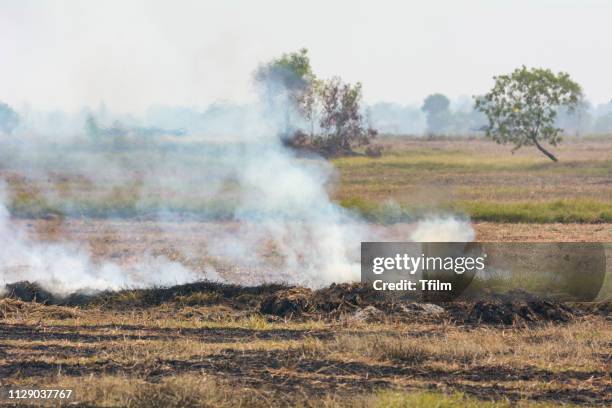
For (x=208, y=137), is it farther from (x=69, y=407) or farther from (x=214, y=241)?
(x=69, y=407)

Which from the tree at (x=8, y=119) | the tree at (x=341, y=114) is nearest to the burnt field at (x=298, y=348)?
the tree at (x=8, y=119)

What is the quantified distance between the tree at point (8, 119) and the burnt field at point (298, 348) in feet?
30.6

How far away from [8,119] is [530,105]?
3542cm

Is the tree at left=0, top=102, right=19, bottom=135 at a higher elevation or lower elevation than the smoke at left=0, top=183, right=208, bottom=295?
higher

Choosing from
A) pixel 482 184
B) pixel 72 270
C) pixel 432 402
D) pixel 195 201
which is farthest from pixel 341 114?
pixel 432 402

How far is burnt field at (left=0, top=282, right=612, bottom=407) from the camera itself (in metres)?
10.7

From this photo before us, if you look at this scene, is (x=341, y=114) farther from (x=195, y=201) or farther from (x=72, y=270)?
(x=72, y=270)

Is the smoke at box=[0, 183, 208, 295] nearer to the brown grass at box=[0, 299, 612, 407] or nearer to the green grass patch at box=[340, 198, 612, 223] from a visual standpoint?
the brown grass at box=[0, 299, 612, 407]

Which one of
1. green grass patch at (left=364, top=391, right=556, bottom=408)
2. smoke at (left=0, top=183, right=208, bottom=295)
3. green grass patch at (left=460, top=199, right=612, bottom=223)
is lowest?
smoke at (left=0, top=183, right=208, bottom=295)

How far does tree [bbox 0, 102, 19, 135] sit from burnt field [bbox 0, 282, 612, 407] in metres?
9.34

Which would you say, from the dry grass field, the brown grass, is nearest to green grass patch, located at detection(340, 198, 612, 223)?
the dry grass field

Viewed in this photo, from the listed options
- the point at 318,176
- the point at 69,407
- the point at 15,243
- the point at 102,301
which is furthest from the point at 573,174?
the point at 69,407

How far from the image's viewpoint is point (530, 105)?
54594 mm

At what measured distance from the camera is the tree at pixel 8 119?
26203 mm
